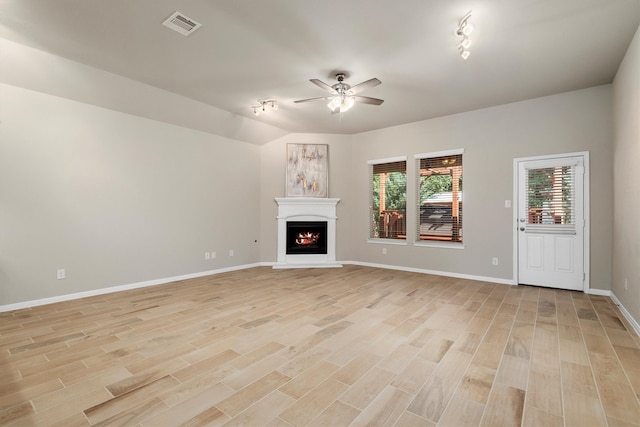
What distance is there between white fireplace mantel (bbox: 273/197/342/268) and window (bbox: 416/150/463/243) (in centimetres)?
181

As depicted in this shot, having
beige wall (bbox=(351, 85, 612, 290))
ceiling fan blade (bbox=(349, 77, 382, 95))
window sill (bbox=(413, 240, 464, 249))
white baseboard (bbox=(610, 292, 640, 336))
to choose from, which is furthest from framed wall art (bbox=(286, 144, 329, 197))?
white baseboard (bbox=(610, 292, 640, 336))

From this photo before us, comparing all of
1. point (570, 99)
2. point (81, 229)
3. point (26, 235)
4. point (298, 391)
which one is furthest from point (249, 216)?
point (570, 99)

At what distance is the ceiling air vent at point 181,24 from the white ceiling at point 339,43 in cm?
5

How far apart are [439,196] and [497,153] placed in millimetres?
1214

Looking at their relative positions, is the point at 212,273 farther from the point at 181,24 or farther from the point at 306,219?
the point at 181,24

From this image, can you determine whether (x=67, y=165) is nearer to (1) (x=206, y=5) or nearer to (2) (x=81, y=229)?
(2) (x=81, y=229)

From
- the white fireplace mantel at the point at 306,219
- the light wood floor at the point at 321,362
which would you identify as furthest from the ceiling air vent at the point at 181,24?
the white fireplace mantel at the point at 306,219

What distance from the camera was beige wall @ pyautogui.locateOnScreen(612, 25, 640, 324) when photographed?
116 inches

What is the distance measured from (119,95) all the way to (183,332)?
3433mm

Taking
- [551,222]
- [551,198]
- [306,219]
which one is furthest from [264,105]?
[551,222]

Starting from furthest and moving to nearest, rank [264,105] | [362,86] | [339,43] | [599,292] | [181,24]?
1. [264,105]
2. [599,292]
3. [362,86]
4. [339,43]
5. [181,24]

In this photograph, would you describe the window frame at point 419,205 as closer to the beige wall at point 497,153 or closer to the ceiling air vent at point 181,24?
the beige wall at point 497,153

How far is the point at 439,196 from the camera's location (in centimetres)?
574

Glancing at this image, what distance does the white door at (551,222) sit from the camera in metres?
4.38
